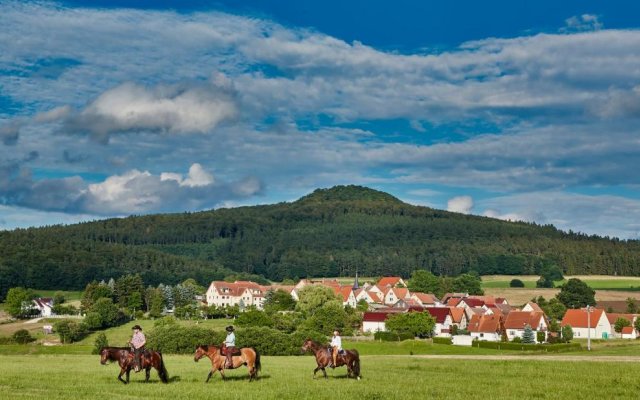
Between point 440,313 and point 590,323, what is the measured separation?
25.1 meters

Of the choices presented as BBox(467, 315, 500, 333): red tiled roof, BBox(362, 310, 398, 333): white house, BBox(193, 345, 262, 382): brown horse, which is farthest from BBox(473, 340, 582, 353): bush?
BBox(193, 345, 262, 382): brown horse

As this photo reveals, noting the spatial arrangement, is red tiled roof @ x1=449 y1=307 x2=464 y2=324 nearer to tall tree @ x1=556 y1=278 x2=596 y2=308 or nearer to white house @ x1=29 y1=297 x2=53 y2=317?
tall tree @ x1=556 y1=278 x2=596 y2=308

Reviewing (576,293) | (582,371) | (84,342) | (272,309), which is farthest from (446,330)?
(582,371)

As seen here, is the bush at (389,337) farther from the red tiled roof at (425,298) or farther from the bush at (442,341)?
the red tiled roof at (425,298)

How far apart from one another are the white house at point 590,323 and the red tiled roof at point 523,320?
6702mm

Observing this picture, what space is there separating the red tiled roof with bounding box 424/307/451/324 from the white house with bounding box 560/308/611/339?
19916 millimetres

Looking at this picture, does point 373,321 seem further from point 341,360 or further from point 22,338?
point 341,360

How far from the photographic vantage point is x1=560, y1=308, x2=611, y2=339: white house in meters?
124

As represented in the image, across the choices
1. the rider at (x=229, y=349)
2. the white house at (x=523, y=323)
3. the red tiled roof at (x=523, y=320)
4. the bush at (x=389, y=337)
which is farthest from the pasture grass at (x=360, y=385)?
the red tiled roof at (x=523, y=320)

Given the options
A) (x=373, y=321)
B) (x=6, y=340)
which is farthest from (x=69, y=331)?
(x=373, y=321)

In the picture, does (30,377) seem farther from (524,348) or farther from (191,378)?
(524,348)

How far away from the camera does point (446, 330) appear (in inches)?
5143

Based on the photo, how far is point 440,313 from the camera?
136000 millimetres

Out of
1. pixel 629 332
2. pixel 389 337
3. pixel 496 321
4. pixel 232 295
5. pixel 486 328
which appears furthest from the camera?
pixel 232 295
